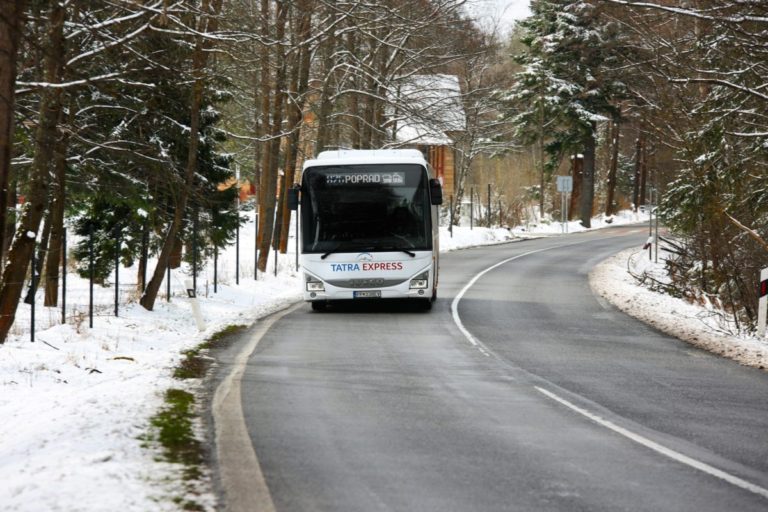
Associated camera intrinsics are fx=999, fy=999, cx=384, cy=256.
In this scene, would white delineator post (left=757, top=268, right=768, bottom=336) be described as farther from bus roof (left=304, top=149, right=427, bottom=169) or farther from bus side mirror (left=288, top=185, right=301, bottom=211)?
bus side mirror (left=288, top=185, right=301, bottom=211)

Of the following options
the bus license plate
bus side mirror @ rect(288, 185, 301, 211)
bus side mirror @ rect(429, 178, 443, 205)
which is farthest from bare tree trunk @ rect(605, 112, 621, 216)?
bus side mirror @ rect(288, 185, 301, 211)

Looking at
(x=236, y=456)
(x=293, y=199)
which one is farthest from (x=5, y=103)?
(x=293, y=199)

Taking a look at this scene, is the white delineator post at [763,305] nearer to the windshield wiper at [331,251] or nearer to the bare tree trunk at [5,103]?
the windshield wiper at [331,251]

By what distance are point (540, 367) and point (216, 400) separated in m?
4.44

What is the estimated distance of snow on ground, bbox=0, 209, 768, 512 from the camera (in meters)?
5.98

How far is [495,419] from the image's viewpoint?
8750 millimetres

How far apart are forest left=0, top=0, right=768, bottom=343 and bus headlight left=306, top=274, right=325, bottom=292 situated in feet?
8.89

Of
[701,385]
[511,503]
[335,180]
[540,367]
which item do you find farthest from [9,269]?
[511,503]

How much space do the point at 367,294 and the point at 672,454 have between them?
11.6 metres

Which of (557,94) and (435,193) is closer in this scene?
(435,193)

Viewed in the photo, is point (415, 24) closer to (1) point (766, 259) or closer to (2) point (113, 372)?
(1) point (766, 259)

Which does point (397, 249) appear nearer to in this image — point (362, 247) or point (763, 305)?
point (362, 247)

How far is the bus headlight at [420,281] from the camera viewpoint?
18.7 m

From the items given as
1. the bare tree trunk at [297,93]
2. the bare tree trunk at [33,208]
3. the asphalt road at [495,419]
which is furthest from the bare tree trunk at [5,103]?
the bare tree trunk at [297,93]
